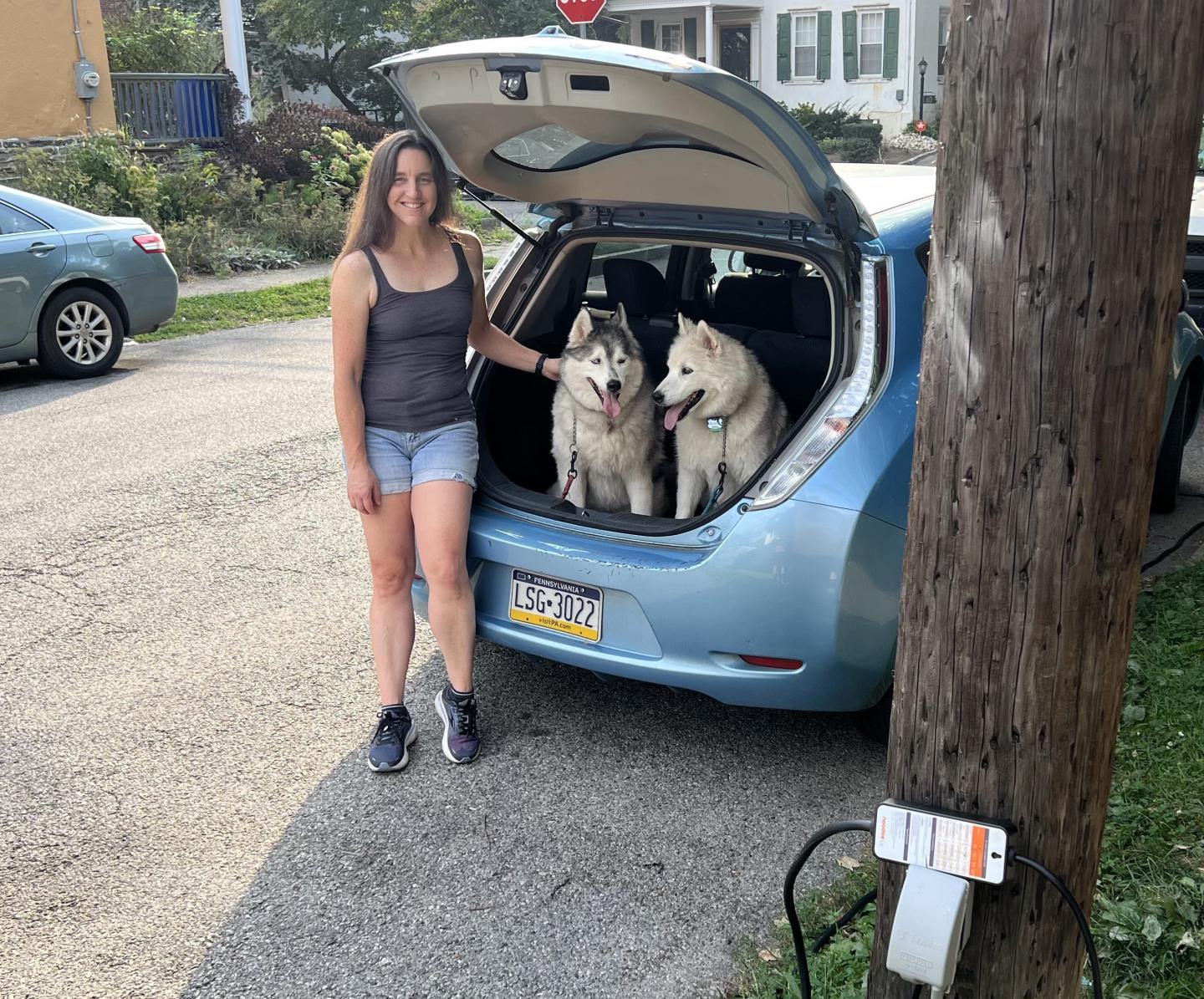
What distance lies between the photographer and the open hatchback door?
129 inches

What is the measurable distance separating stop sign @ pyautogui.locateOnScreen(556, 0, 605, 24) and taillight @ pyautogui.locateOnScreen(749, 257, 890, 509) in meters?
9.46

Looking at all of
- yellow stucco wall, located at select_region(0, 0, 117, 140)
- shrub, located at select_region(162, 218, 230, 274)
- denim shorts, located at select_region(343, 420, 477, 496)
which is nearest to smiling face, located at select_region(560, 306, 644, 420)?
denim shorts, located at select_region(343, 420, 477, 496)

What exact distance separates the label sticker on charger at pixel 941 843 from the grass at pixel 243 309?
10.1 meters

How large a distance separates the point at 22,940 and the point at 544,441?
283 centimetres

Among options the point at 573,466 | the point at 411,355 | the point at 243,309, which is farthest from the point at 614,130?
the point at 243,309

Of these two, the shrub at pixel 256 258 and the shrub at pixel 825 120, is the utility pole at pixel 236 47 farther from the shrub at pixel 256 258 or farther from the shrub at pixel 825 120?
the shrub at pixel 825 120

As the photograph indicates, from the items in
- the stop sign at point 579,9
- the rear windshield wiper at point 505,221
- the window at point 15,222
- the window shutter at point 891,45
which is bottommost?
the window at point 15,222

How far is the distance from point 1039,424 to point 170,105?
20.8 m

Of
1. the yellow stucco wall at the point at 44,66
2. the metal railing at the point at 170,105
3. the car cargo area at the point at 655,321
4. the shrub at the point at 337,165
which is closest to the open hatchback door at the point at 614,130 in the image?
the car cargo area at the point at 655,321

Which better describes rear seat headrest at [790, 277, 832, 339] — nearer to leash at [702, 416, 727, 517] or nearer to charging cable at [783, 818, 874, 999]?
leash at [702, 416, 727, 517]

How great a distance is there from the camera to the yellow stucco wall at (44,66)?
1717 centimetres

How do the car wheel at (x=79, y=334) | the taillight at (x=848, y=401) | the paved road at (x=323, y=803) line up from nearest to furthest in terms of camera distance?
the paved road at (x=323, y=803)
the taillight at (x=848, y=401)
the car wheel at (x=79, y=334)

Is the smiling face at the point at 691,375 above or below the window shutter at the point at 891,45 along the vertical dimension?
below

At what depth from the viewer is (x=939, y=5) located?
33.9 m
